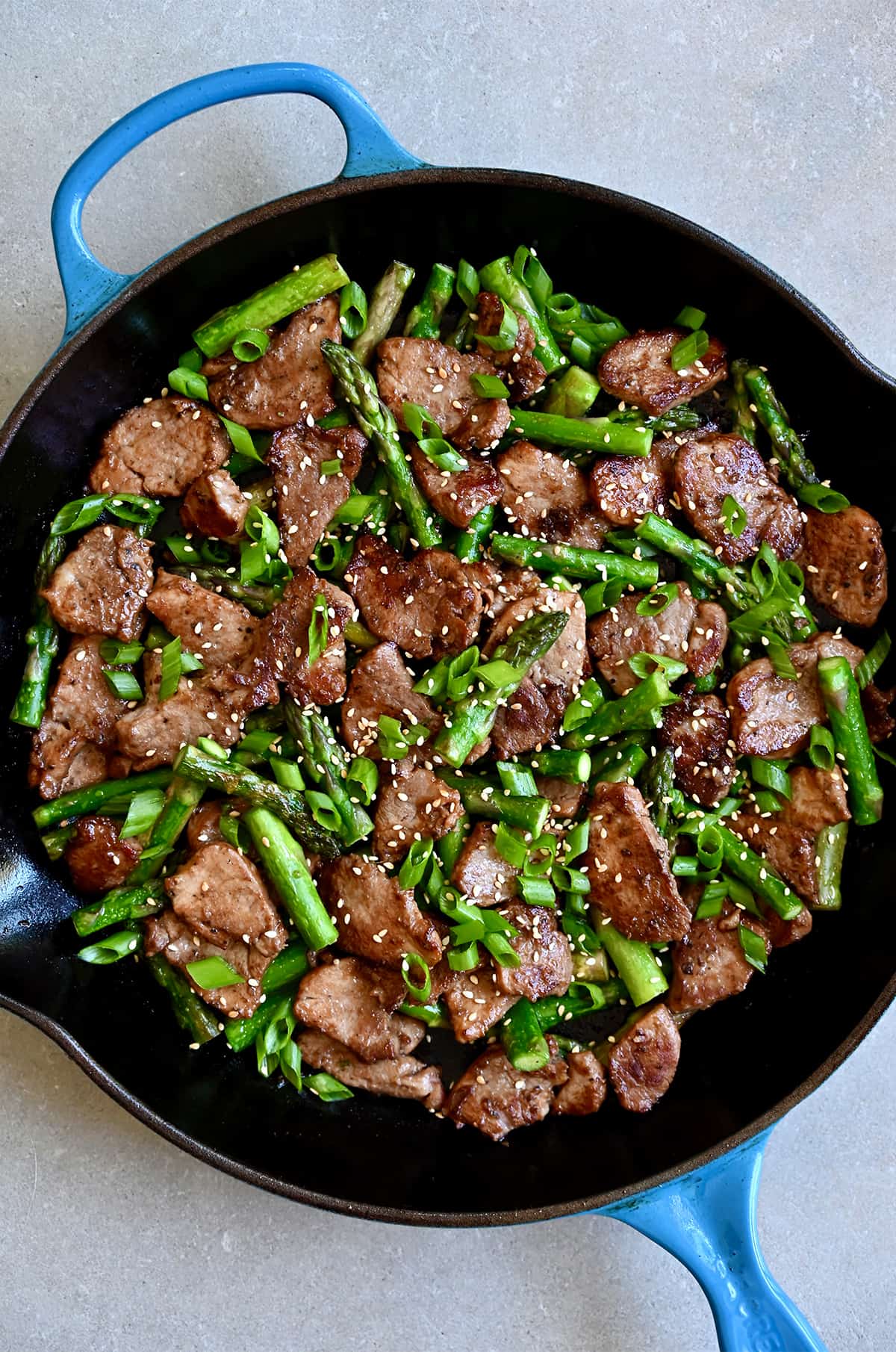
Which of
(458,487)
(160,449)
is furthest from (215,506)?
(458,487)

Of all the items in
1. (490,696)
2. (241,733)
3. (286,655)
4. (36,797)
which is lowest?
(36,797)

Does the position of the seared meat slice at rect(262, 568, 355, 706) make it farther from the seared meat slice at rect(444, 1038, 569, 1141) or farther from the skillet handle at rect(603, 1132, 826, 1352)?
the skillet handle at rect(603, 1132, 826, 1352)

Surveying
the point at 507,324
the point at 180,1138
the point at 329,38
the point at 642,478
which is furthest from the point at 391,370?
the point at 180,1138

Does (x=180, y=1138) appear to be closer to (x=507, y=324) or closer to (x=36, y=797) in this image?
(x=36, y=797)

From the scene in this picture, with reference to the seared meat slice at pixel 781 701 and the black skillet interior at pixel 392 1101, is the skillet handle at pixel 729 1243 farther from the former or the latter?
the seared meat slice at pixel 781 701

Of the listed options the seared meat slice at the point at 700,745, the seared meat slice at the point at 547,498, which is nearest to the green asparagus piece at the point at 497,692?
the seared meat slice at the point at 547,498
